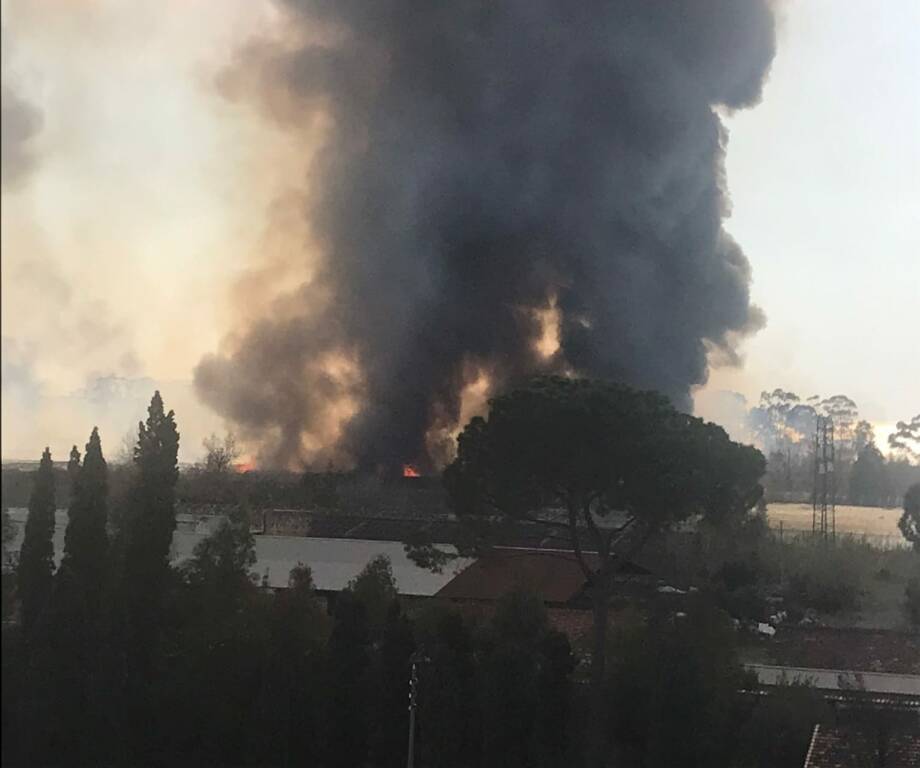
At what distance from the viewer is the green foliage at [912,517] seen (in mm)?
13484

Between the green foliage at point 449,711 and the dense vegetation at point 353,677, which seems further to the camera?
the green foliage at point 449,711

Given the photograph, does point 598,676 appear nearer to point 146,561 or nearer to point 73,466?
point 146,561

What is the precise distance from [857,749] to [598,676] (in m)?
2.57

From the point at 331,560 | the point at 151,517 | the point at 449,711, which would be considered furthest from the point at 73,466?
the point at 449,711

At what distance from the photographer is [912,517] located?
13773mm

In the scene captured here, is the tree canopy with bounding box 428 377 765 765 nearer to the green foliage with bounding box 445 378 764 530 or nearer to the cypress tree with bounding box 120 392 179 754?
the green foliage with bounding box 445 378 764 530

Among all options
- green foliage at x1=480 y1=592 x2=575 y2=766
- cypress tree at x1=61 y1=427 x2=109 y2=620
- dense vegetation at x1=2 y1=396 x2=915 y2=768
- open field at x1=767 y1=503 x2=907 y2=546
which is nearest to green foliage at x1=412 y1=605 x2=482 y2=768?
dense vegetation at x1=2 y1=396 x2=915 y2=768

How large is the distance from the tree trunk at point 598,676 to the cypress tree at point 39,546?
214 inches

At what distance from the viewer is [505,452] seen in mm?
11031

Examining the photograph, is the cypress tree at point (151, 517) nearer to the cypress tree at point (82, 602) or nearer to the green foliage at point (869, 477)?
the cypress tree at point (82, 602)

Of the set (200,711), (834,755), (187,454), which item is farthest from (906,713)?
(187,454)

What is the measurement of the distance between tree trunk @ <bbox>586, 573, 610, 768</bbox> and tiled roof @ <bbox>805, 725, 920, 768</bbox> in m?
1.98

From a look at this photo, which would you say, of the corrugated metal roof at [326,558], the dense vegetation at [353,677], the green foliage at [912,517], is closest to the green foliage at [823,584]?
the green foliage at [912,517]

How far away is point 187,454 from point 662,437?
668cm
